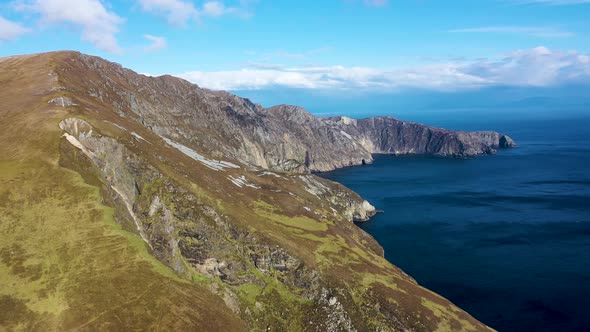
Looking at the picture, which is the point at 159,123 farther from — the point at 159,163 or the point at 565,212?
the point at 565,212

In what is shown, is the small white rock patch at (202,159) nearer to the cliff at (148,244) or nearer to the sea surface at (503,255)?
the cliff at (148,244)

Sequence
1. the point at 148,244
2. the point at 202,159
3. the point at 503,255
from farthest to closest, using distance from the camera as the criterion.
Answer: the point at 503,255, the point at 202,159, the point at 148,244

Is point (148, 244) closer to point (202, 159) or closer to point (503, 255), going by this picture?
point (202, 159)

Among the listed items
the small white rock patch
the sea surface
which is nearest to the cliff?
the small white rock patch

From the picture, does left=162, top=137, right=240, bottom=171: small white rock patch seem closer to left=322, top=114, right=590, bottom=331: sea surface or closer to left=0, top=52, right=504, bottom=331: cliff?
left=0, top=52, right=504, bottom=331: cliff

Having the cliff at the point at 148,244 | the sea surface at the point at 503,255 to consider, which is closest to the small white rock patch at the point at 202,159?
the cliff at the point at 148,244

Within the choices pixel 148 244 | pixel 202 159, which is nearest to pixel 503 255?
pixel 202 159

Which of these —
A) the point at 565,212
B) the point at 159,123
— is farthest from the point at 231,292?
the point at 565,212

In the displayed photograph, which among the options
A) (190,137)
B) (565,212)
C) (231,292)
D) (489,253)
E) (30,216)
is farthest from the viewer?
(565,212)
